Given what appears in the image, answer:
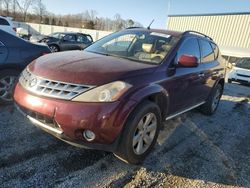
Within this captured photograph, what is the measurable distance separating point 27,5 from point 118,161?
6260 cm

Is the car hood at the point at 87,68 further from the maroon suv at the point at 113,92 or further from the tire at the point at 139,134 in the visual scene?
the tire at the point at 139,134

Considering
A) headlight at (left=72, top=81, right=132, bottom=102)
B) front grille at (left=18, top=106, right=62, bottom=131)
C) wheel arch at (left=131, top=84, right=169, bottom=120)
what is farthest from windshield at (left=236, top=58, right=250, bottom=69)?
front grille at (left=18, top=106, right=62, bottom=131)

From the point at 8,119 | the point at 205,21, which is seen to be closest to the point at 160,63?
the point at 8,119

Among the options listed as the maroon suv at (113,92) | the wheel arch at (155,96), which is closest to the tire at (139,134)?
the maroon suv at (113,92)

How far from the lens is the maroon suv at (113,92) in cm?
284

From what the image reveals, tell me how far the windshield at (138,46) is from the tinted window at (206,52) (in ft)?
3.55

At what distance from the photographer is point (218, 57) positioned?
6105mm

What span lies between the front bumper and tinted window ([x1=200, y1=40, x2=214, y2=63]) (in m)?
2.77

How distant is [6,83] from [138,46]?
8.22 feet

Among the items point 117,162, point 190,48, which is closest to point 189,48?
point 190,48

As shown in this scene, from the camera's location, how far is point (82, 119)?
2793 mm

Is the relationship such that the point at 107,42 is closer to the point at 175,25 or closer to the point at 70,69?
the point at 70,69

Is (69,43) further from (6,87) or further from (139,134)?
(139,134)

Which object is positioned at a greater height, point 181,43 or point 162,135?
point 181,43
